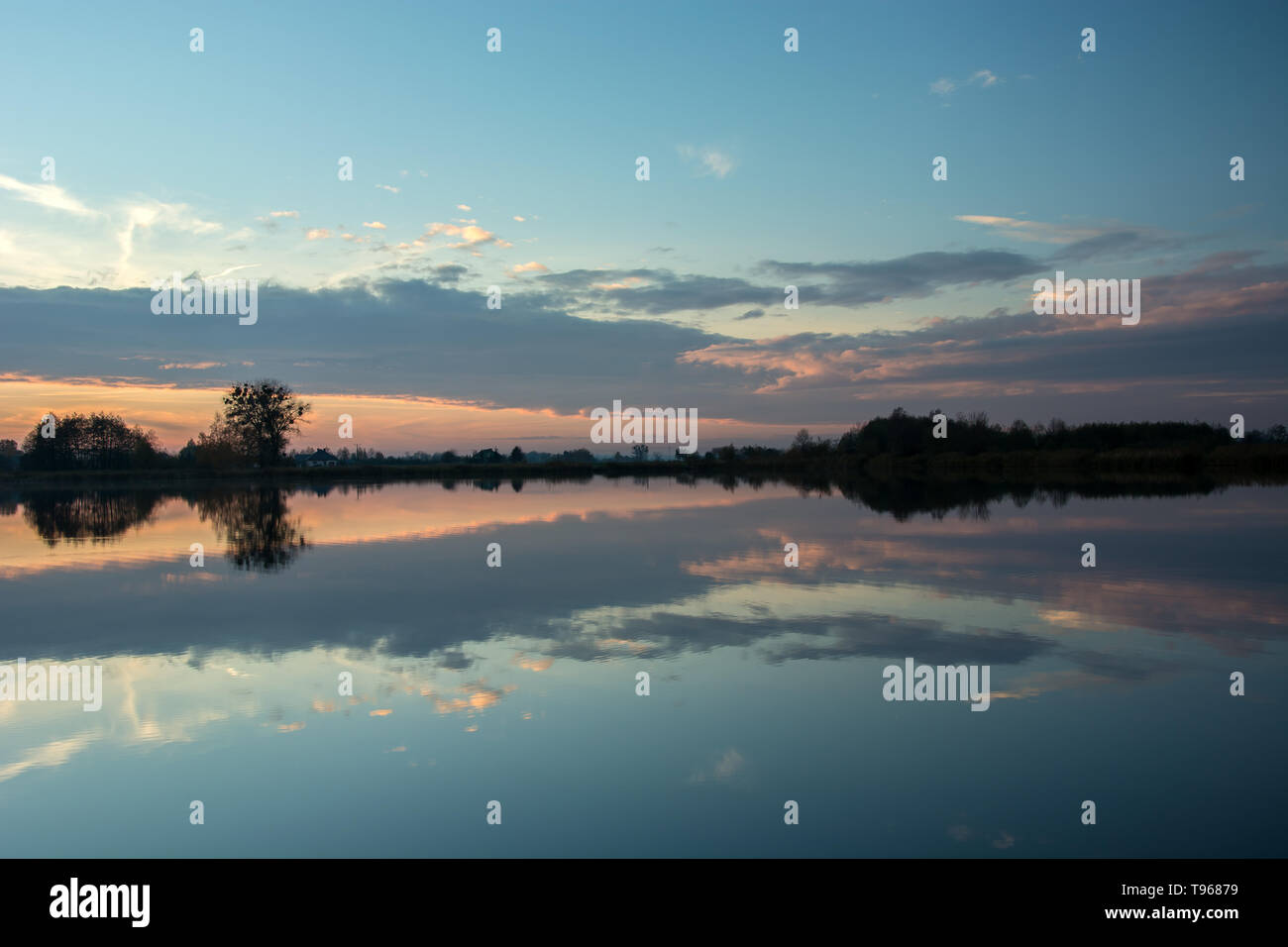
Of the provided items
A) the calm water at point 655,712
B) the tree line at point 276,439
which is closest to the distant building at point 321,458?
→ the tree line at point 276,439

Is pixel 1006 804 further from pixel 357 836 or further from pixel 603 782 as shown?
pixel 357 836

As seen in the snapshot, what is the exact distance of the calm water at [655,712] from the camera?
4492mm

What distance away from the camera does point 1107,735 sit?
18.7 ft

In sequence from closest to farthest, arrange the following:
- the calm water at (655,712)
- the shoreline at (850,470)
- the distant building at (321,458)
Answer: the calm water at (655,712) < the shoreline at (850,470) < the distant building at (321,458)

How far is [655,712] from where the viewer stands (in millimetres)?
6375

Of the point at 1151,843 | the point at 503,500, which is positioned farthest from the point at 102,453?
the point at 1151,843

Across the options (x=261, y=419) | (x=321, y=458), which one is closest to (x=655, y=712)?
(x=261, y=419)

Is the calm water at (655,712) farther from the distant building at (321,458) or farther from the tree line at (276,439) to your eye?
the distant building at (321,458)

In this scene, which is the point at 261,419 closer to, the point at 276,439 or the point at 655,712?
the point at 276,439

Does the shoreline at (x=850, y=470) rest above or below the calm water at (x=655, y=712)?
above

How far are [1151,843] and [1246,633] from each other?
19.3 ft

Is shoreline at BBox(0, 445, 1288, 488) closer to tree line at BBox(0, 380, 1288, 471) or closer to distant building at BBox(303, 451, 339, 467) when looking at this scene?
tree line at BBox(0, 380, 1288, 471)

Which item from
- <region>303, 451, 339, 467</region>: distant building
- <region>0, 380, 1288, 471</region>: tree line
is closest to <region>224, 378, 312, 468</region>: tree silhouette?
<region>0, 380, 1288, 471</region>: tree line
